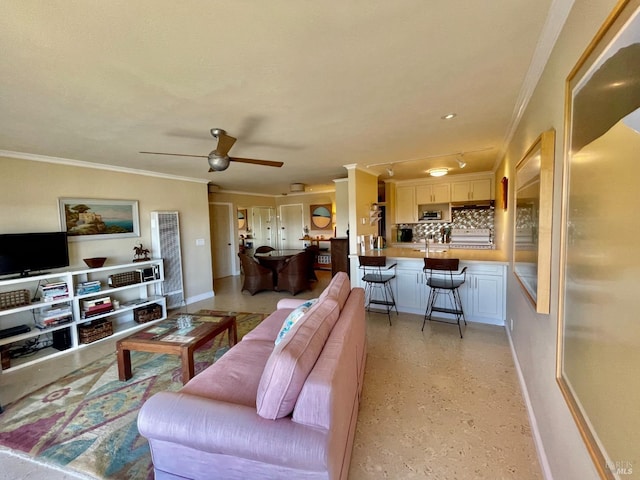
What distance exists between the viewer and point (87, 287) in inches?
141

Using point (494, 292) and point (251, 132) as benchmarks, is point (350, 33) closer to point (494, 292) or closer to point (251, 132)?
point (251, 132)

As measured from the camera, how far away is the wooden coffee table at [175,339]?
2.30 metres

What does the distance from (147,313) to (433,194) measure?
5.78 metres

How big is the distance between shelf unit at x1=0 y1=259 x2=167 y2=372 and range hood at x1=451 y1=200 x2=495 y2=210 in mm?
5771

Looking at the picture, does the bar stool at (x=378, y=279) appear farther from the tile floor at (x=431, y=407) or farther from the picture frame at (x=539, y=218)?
the picture frame at (x=539, y=218)

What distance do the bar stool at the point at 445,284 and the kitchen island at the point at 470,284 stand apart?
0.28 ft

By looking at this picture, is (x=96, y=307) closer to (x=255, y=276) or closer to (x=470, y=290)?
(x=255, y=276)

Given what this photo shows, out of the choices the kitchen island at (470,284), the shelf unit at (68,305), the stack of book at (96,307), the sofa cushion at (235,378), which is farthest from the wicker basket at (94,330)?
the kitchen island at (470,284)

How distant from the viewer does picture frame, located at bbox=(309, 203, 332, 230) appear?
8.42 metres

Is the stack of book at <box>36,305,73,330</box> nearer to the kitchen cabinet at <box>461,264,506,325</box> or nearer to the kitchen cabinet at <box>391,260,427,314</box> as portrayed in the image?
the kitchen cabinet at <box>391,260,427,314</box>

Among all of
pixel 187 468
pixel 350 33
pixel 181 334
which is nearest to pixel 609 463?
pixel 187 468

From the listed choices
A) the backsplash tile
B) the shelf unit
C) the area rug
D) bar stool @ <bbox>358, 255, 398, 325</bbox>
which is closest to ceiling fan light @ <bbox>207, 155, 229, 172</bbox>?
→ the area rug

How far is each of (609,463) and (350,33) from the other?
6.19 ft

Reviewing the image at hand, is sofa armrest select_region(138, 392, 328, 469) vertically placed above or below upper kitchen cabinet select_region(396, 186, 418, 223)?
below
